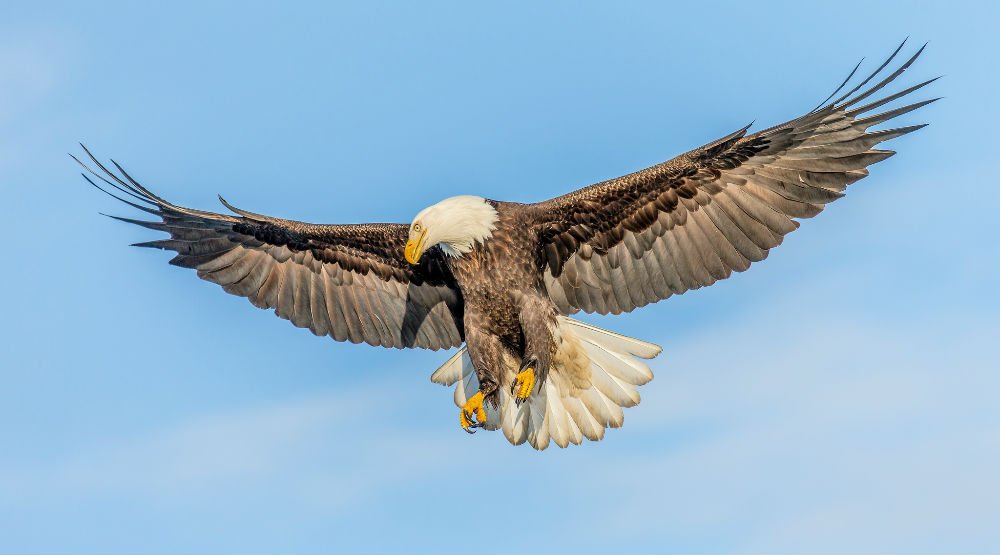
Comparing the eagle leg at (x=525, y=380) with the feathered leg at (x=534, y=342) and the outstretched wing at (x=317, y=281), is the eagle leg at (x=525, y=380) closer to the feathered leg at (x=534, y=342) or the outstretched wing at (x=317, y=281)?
the feathered leg at (x=534, y=342)

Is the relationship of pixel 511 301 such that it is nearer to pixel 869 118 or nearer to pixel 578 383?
pixel 578 383

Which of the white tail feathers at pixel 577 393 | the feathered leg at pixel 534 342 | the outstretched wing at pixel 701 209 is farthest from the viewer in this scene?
the white tail feathers at pixel 577 393

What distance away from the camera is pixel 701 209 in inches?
410

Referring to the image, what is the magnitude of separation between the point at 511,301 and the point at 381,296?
4.61 feet

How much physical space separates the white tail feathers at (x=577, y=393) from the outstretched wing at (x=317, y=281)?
598 mm

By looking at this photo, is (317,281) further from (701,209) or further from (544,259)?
(701,209)

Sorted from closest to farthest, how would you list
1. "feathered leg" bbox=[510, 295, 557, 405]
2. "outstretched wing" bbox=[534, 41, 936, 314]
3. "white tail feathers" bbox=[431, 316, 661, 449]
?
"outstretched wing" bbox=[534, 41, 936, 314]
"feathered leg" bbox=[510, 295, 557, 405]
"white tail feathers" bbox=[431, 316, 661, 449]

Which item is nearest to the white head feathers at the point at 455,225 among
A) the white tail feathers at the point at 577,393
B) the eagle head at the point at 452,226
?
the eagle head at the point at 452,226

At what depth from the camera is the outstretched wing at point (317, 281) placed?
11.3 meters

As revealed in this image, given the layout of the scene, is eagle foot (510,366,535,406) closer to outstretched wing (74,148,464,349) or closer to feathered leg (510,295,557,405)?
feathered leg (510,295,557,405)

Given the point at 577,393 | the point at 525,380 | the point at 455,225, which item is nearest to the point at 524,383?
the point at 525,380

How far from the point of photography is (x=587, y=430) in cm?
1112

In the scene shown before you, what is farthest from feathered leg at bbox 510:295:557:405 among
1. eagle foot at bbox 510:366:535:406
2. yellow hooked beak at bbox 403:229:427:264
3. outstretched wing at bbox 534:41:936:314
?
yellow hooked beak at bbox 403:229:427:264

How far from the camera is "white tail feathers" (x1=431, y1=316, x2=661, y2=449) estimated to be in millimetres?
10984
